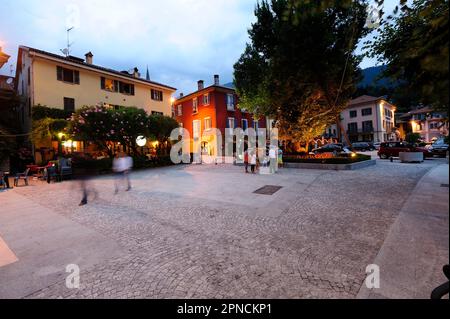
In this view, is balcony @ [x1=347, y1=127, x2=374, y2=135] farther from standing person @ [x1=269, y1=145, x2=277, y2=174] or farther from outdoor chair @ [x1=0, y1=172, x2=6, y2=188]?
outdoor chair @ [x1=0, y1=172, x2=6, y2=188]

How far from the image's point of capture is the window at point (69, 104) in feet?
63.3

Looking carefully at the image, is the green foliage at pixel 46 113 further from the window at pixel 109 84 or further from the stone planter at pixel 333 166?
the stone planter at pixel 333 166

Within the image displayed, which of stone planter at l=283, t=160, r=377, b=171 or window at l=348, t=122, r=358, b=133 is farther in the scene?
window at l=348, t=122, r=358, b=133

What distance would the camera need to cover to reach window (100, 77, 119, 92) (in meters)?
22.1

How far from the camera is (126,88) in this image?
24.2m

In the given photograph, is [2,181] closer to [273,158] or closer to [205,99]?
[273,158]

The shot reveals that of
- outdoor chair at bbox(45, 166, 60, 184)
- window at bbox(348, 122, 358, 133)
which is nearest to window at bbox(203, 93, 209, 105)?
outdoor chair at bbox(45, 166, 60, 184)

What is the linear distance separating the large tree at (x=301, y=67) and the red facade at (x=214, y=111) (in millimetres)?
10027

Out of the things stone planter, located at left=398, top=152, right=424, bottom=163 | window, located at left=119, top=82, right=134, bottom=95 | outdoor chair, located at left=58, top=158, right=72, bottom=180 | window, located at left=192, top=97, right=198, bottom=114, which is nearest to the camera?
outdoor chair, located at left=58, top=158, right=72, bottom=180

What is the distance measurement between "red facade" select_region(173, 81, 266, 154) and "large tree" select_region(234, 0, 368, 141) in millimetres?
10027

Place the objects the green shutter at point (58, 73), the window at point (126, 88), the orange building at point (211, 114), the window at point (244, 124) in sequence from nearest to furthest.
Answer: the green shutter at point (58, 73) → the window at point (126, 88) → the orange building at point (211, 114) → the window at point (244, 124)

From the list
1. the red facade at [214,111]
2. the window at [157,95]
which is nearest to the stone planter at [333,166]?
the red facade at [214,111]

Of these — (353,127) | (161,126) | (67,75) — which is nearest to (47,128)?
(67,75)

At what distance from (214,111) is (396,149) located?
21460 mm
